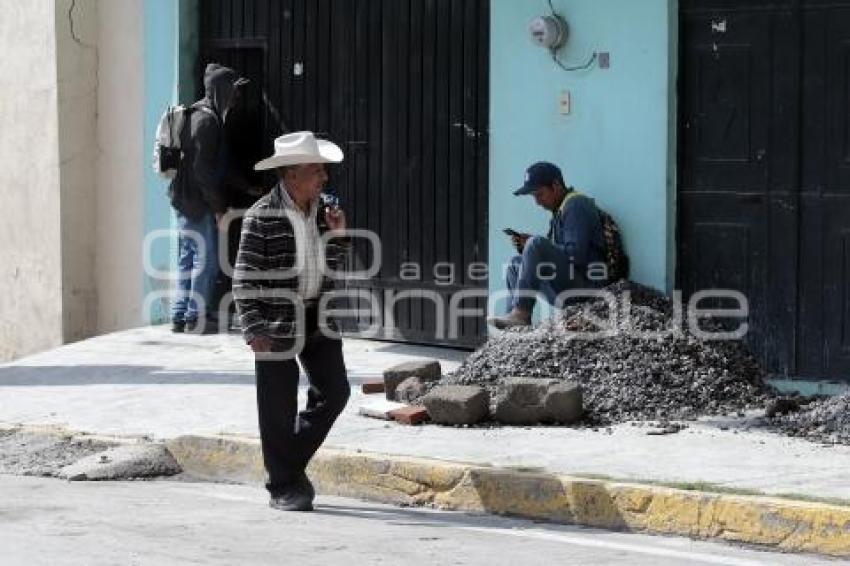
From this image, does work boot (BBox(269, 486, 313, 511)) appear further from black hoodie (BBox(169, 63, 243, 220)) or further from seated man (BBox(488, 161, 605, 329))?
black hoodie (BBox(169, 63, 243, 220))

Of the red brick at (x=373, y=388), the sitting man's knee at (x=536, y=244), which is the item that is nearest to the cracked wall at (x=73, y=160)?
the red brick at (x=373, y=388)

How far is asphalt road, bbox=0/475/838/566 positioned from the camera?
8.17 metres

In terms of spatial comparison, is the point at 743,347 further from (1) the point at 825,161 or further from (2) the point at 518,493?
(2) the point at 518,493

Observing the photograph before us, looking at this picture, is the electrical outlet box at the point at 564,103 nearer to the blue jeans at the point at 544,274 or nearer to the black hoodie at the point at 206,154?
the blue jeans at the point at 544,274

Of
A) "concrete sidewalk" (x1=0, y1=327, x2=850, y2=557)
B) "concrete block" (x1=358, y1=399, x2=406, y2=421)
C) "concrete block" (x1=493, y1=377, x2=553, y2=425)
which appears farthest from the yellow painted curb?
"concrete block" (x1=493, y1=377, x2=553, y2=425)

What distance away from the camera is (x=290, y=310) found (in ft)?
31.0

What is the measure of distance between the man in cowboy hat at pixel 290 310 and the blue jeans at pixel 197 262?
5.91 m

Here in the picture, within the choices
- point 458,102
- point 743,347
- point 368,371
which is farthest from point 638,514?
point 458,102

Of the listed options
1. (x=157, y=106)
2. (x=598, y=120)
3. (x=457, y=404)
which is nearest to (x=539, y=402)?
(x=457, y=404)

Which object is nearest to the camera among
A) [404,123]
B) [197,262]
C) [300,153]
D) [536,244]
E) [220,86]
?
[300,153]

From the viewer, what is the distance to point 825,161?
12062mm

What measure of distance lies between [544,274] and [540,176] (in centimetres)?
68

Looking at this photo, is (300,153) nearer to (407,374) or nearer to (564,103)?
(407,374)

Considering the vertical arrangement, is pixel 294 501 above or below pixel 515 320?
below
